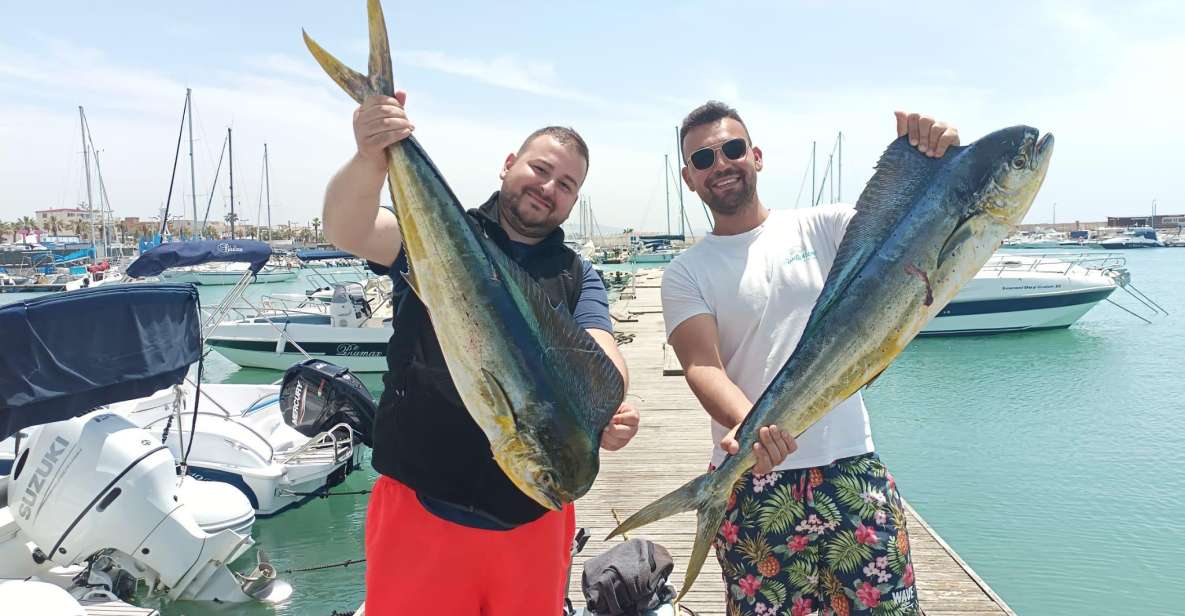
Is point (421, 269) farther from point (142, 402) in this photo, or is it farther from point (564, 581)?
point (142, 402)

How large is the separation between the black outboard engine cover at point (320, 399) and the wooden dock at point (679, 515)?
3.08 metres

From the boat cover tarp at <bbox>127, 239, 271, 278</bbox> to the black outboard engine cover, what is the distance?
8.92 feet

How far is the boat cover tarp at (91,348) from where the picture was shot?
4539 millimetres

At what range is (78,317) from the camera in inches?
199

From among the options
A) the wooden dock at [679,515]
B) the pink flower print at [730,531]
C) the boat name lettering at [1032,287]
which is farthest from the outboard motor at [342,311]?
the boat name lettering at [1032,287]

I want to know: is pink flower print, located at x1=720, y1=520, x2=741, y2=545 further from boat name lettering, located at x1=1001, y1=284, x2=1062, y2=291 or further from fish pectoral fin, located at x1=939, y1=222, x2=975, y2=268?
boat name lettering, located at x1=1001, y1=284, x2=1062, y2=291

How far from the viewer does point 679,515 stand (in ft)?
20.3

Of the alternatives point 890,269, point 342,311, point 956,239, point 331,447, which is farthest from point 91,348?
point 342,311

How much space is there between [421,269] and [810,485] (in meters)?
1.46

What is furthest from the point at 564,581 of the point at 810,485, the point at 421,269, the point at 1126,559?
the point at 1126,559

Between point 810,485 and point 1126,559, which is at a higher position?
point 810,485

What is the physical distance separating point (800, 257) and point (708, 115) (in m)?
0.59

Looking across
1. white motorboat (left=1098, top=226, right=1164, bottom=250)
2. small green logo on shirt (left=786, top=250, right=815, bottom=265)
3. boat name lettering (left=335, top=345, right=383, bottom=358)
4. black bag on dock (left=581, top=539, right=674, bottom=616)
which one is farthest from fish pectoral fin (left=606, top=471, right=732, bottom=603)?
white motorboat (left=1098, top=226, right=1164, bottom=250)

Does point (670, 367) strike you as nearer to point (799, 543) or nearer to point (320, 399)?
point (320, 399)
